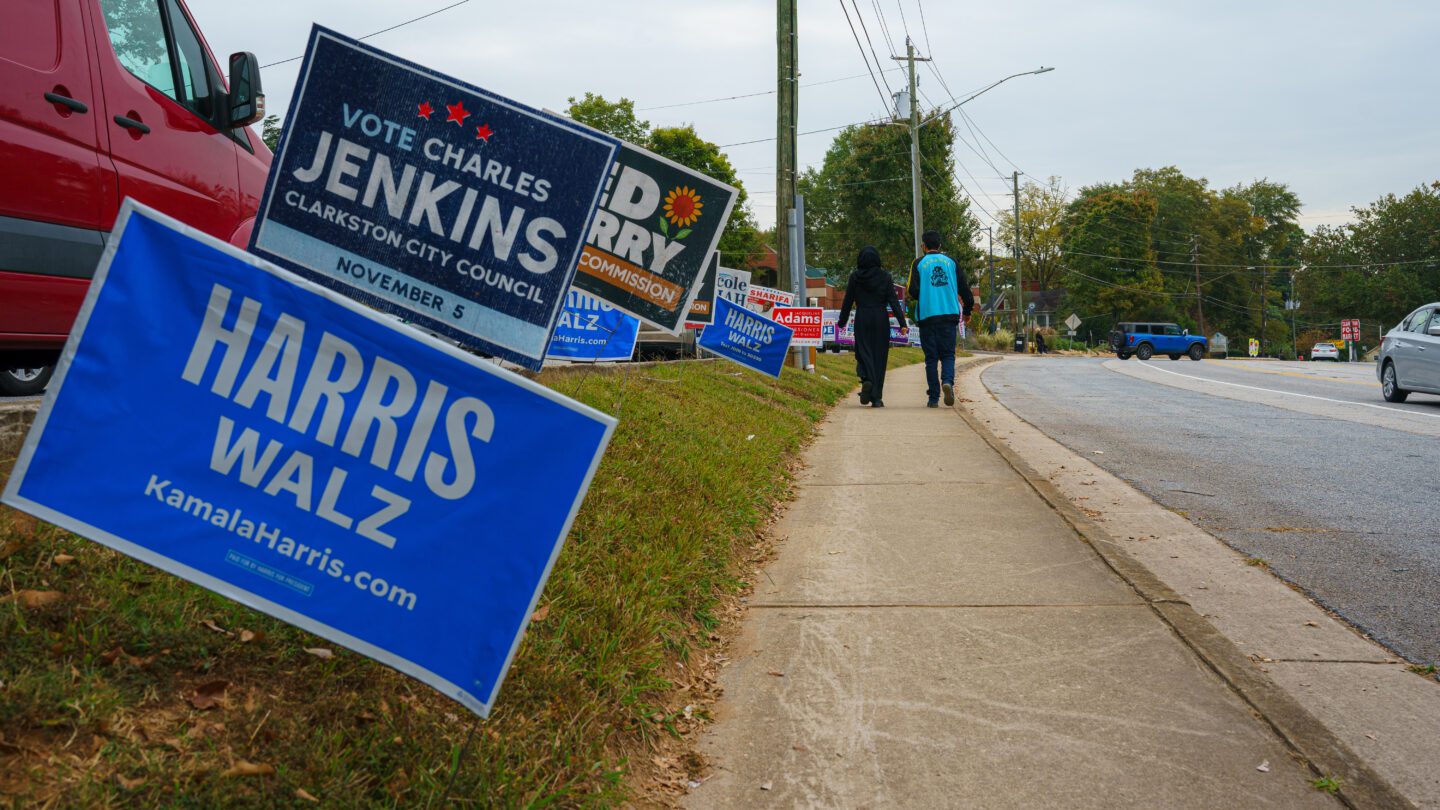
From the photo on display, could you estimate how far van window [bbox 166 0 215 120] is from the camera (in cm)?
526

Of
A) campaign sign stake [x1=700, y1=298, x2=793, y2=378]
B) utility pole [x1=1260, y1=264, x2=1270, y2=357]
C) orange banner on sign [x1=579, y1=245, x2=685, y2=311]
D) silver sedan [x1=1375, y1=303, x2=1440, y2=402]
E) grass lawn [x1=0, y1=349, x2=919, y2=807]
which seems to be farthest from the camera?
utility pole [x1=1260, y1=264, x2=1270, y2=357]

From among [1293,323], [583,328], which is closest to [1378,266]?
→ [1293,323]

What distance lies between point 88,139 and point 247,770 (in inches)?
134

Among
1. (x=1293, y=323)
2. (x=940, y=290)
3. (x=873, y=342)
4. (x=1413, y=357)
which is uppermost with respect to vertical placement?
(x=1293, y=323)

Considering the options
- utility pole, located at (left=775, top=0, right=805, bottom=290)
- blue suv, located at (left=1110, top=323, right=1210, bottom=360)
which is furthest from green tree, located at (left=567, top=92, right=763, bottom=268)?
utility pole, located at (left=775, top=0, right=805, bottom=290)

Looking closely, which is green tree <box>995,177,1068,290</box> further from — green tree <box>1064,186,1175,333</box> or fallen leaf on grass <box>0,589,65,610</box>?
fallen leaf on grass <box>0,589,65,610</box>

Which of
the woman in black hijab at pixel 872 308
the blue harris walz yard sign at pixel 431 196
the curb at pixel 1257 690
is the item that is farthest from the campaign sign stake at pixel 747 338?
the blue harris walz yard sign at pixel 431 196

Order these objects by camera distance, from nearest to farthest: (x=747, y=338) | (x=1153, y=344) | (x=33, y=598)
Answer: (x=33, y=598) → (x=747, y=338) → (x=1153, y=344)

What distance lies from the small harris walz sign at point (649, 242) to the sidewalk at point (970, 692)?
149 centimetres

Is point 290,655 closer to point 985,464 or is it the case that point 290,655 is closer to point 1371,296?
point 985,464

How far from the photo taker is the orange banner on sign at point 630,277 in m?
5.41

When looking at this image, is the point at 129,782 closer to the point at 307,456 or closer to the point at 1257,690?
the point at 307,456

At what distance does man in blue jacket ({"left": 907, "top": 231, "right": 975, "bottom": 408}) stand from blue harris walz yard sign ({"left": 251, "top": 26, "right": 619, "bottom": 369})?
9.70m

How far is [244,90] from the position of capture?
213 inches
